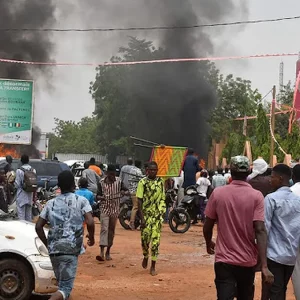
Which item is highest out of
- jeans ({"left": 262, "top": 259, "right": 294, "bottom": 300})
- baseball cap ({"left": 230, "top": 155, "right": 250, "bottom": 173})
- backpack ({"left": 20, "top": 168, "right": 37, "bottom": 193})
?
baseball cap ({"left": 230, "top": 155, "right": 250, "bottom": 173})

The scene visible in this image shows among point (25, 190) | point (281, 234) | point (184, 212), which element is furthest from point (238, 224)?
point (184, 212)

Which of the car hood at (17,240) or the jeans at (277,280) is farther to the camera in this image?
the car hood at (17,240)

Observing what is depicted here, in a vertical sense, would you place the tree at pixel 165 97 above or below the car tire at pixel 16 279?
above

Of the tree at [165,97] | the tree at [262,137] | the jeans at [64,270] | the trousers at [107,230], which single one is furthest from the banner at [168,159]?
the tree at [165,97]

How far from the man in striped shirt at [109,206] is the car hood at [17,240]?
332 centimetres

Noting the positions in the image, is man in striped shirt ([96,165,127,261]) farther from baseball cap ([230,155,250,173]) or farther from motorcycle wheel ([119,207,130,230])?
baseball cap ([230,155,250,173])

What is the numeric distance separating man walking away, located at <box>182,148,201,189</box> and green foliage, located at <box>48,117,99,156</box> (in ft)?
220

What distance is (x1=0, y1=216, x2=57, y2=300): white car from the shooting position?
7.41 metres

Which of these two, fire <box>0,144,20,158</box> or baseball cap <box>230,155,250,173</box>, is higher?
fire <box>0,144,20,158</box>

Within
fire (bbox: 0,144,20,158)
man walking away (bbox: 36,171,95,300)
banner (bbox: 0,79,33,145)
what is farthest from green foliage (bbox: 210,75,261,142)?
man walking away (bbox: 36,171,95,300)

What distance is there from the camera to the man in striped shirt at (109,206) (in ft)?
35.8

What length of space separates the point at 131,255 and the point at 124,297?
361 cm

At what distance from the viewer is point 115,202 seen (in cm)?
1095

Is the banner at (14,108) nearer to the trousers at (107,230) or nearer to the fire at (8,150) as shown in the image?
the fire at (8,150)
